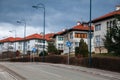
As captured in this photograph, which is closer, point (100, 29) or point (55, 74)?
point (55, 74)

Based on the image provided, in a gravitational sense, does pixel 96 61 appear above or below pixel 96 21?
below

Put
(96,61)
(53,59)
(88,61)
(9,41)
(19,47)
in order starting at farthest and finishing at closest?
(9,41) < (19,47) < (53,59) < (88,61) < (96,61)

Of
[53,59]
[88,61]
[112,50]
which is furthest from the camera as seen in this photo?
[53,59]

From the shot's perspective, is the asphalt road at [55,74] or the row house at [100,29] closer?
the asphalt road at [55,74]

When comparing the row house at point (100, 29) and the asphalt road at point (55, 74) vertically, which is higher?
the row house at point (100, 29)

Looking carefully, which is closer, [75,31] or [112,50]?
[112,50]

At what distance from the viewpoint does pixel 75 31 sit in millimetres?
98562

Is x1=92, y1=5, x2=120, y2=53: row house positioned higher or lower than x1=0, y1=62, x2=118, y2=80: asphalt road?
higher

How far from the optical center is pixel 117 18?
37.1 metres

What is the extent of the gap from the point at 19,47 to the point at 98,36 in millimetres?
113552

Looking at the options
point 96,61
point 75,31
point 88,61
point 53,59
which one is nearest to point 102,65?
point 96,61

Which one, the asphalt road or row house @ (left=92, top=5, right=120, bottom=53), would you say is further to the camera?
row house @ (left=92, top=5, right=120, bottom=53)

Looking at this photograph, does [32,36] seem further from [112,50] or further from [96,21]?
[112,50]

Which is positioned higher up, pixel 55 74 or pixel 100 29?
pixel 100 29
